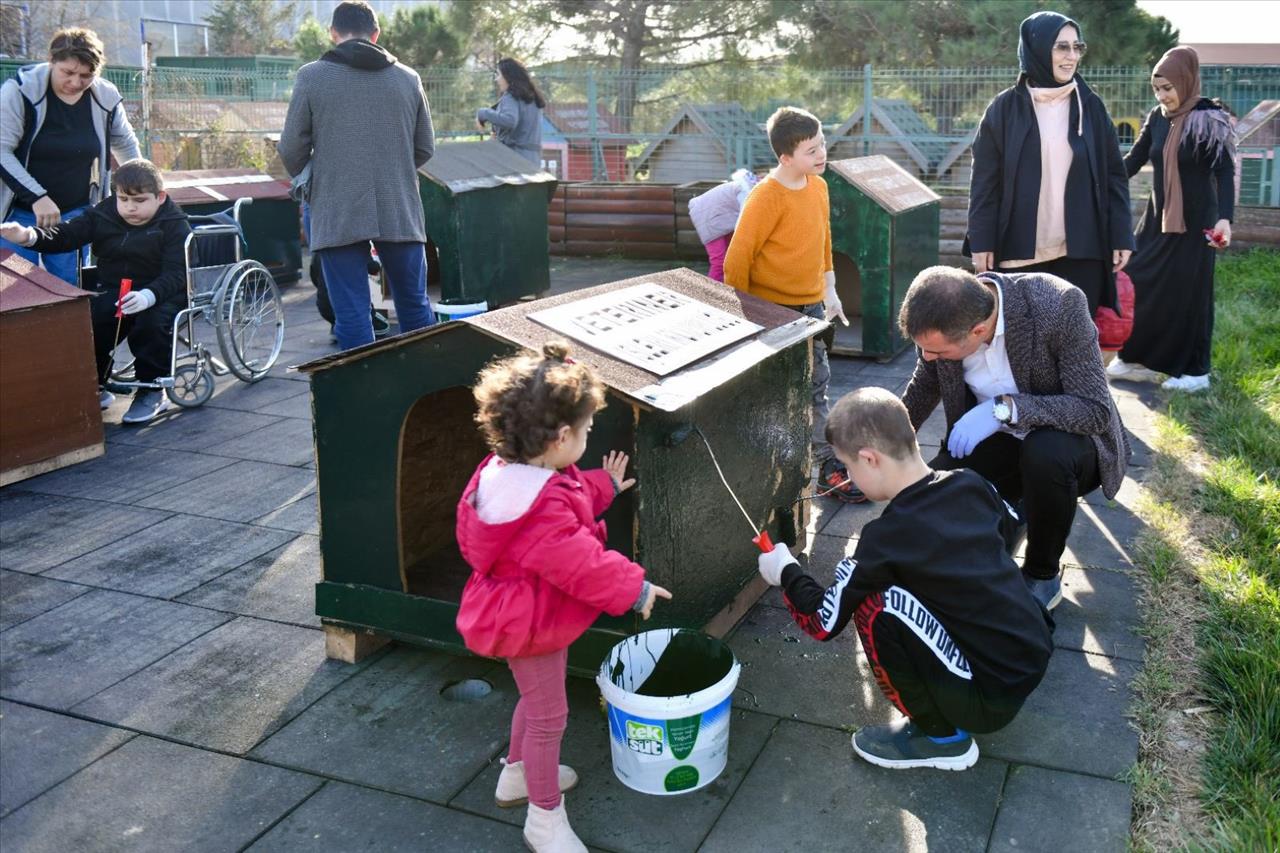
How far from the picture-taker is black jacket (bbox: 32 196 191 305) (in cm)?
654

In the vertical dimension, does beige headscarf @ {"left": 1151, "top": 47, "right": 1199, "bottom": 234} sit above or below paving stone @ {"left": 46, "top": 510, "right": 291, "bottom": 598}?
above

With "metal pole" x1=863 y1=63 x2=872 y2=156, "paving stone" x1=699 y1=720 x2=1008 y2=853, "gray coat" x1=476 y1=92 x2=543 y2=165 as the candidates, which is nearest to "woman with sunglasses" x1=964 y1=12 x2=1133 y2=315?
"paving stone" x1=699 y1=720 x2=1008 y2=853

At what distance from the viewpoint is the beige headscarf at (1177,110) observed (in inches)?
258

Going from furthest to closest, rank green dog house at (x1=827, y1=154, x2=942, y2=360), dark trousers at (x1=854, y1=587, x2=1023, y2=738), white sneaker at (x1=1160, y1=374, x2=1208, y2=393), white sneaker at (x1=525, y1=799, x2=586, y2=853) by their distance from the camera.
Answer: green dog house at (x1=827, y1=154, x2=942, y2=360) → white sneaker at (x1=1160, y1=374, x2=1208, y2=393) → dark trousers at (x1=854, y1=587, x2=1023, y2=738) → white sneaker at (x1=525, y1=799, x2=586, y2=853)

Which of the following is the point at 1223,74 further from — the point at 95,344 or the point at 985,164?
the point at 95,344

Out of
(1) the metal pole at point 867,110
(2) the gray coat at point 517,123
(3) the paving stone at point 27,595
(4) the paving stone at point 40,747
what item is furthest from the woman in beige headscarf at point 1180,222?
(1) the metal pole at point 867,110

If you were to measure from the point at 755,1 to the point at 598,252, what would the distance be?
12.9 m

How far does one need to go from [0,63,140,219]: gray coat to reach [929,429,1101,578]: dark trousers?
5219 mm

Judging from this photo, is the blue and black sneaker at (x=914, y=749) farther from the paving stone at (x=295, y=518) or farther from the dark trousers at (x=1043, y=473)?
the paving stone at (x=295, y=518)

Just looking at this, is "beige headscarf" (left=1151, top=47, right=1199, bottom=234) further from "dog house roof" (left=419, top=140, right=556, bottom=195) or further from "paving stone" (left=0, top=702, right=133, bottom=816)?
"paving stone" (left=0, top=702, right=133, bottom=816)

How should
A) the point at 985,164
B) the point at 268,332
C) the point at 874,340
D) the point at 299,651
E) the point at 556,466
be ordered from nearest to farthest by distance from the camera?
the point at 556,466 < the point at 299,651 < the point at 985,164 < the point at 874,340 < the point at 268,332

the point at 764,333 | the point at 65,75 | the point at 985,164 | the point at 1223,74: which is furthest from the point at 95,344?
the point at 1223,74

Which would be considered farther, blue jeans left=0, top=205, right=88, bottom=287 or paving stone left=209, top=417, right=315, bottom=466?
blue jeans left=0, top=205, right=88, bottom=287

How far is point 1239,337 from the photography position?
8.12m
